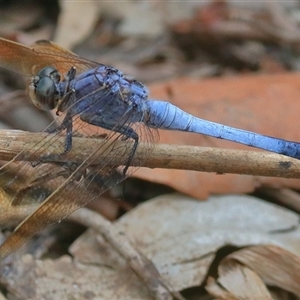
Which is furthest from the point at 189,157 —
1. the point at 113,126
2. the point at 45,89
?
the point at 45,89

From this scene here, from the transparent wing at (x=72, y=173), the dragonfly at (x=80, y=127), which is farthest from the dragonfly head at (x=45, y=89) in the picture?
the transparent wing at (x=72, y=173)

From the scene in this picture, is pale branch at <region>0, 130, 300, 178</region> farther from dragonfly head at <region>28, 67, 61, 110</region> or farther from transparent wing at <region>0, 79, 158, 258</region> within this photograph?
dragonfly head at <region>28, 67, 61, 110</region>

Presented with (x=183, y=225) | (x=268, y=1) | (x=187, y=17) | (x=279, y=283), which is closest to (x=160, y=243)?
(x=183, y=225)

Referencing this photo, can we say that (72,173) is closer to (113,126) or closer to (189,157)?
(113,126)

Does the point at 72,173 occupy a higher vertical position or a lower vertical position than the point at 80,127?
lower

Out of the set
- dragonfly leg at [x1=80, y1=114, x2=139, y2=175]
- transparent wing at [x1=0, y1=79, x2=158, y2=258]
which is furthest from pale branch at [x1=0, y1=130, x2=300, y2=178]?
dragonfly leg at [x1=80, y1=114, x2=139, y2=175]

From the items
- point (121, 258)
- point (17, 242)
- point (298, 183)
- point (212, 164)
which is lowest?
point (17, 242)

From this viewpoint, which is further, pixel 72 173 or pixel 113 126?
pixel 113 126

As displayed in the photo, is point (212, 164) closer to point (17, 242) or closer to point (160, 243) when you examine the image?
point (160, 243)
